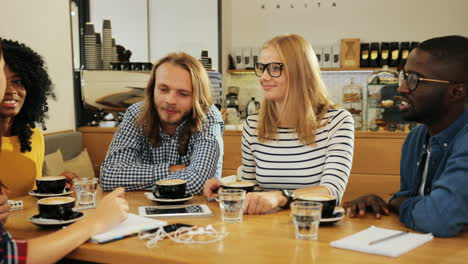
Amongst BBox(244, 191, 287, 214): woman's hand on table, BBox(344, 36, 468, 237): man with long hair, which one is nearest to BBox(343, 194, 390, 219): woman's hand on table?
BBox(344, 36, 468, 237): man with long hair

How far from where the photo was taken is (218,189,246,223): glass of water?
1470 millimetres

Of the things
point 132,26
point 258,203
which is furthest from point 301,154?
point 132,26

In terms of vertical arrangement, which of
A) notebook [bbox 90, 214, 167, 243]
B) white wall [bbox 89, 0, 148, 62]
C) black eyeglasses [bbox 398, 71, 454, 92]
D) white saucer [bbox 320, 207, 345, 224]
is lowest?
notebook [bbox 90, 214, 167, 243]

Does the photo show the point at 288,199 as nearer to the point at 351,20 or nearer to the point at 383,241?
the point at 383,241

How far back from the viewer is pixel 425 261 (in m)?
1.12

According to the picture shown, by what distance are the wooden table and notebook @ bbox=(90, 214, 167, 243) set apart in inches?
0.9

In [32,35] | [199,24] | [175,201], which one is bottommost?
[175,201]

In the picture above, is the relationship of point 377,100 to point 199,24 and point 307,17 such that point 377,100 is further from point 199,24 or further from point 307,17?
point 199,24

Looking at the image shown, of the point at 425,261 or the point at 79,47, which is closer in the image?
the point at 425,261

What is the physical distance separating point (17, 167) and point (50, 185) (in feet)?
1.33

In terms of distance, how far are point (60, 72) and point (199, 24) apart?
218cm

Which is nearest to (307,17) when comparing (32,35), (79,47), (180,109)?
(79,47)

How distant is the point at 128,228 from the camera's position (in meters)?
1.38

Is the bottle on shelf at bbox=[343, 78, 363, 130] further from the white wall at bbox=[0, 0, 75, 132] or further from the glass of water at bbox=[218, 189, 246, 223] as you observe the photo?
the glass of water at bbox=[218, 189, 246, 223]
